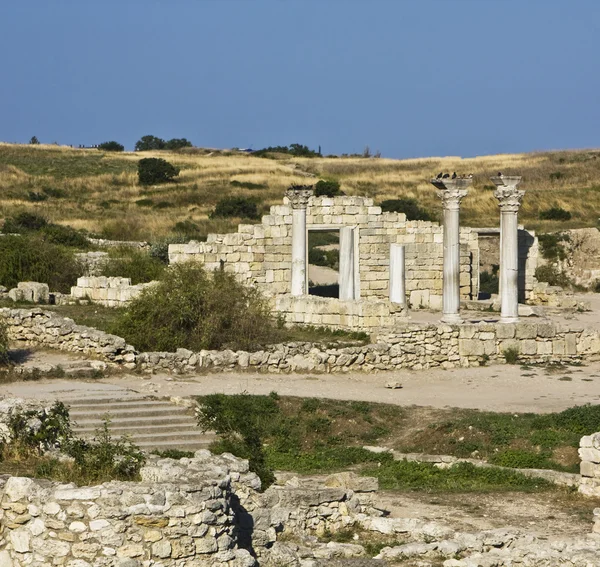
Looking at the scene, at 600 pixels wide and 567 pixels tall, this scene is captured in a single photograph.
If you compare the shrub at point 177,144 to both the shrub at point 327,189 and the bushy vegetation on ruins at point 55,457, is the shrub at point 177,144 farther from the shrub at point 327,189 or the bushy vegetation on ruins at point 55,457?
the bushy vegetation on ruins at point 55,457

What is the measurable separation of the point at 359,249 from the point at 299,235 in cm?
367

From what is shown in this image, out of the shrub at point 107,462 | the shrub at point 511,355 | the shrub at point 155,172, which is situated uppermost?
the shrub at point 155,172

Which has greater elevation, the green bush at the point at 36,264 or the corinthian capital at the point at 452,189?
the corinthian capital at the point at 452,189

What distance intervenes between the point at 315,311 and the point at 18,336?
687 centimetres

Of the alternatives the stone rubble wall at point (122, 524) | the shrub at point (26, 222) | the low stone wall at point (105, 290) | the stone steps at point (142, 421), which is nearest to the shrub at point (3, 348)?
the stone steps at point (142, 421)

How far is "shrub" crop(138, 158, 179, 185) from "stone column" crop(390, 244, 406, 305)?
120 ft

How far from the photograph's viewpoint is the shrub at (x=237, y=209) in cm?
5321

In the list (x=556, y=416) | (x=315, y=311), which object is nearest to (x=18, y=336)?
(x=315, y=311)

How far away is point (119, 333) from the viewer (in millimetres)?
24984

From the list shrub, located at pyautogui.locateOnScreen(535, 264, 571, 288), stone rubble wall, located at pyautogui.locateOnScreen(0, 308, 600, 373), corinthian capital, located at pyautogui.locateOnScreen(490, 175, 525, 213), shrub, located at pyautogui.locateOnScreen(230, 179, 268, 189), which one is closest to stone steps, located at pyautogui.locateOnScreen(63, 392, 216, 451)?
stone rubble wall, located at pyautogui.locateOnScreen(0, 308, 600, 373)

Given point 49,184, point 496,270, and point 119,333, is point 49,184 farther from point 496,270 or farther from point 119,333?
point 119,333

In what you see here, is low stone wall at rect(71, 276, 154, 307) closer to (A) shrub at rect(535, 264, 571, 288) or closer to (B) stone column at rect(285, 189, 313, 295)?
(B) stone column at rect(285, 189, 313, 295)

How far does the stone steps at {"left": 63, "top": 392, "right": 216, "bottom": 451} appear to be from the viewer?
1819 cm

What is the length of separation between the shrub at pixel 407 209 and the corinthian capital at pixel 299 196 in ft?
61.3
